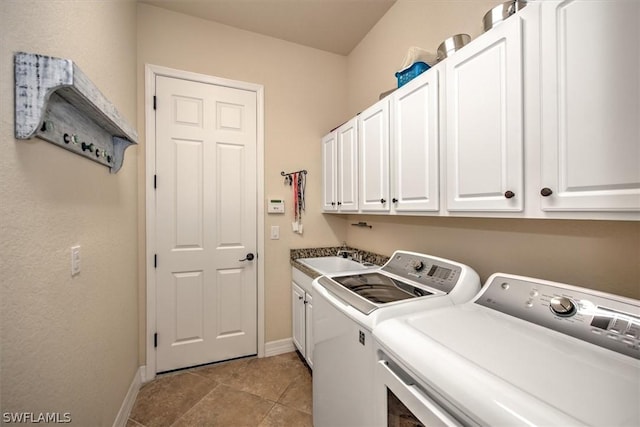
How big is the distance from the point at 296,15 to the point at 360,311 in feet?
7.87

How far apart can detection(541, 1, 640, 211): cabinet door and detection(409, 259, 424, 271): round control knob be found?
722mm

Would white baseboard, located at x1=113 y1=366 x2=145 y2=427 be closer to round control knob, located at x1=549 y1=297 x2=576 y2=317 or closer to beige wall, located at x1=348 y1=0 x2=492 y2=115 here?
round control knob, located at x1=549 y1=297 x2=576 y2=317

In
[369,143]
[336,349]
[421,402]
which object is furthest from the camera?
[369,143]

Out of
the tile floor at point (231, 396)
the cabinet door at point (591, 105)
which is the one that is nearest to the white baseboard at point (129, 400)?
the tile floor at point (231, 396)

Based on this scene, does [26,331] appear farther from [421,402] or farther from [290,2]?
[290,2]

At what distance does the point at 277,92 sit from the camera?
8.26 ft

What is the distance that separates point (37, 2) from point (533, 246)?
2.15 metres

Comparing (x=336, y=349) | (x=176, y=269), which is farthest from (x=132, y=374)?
(x=336, y=349)

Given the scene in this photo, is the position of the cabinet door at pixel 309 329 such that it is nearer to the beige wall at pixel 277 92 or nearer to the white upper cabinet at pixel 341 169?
the beige wall at pixel 277 92

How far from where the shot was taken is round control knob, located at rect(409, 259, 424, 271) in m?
1.50

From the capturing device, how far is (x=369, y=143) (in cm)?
184

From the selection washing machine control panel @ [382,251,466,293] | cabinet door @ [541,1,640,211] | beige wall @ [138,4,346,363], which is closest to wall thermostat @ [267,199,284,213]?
beige wall @ [138,4,346,363]

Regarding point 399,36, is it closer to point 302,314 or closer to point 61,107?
point 61,107

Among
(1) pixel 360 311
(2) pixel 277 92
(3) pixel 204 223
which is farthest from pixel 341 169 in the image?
(1) pixel 360 311
